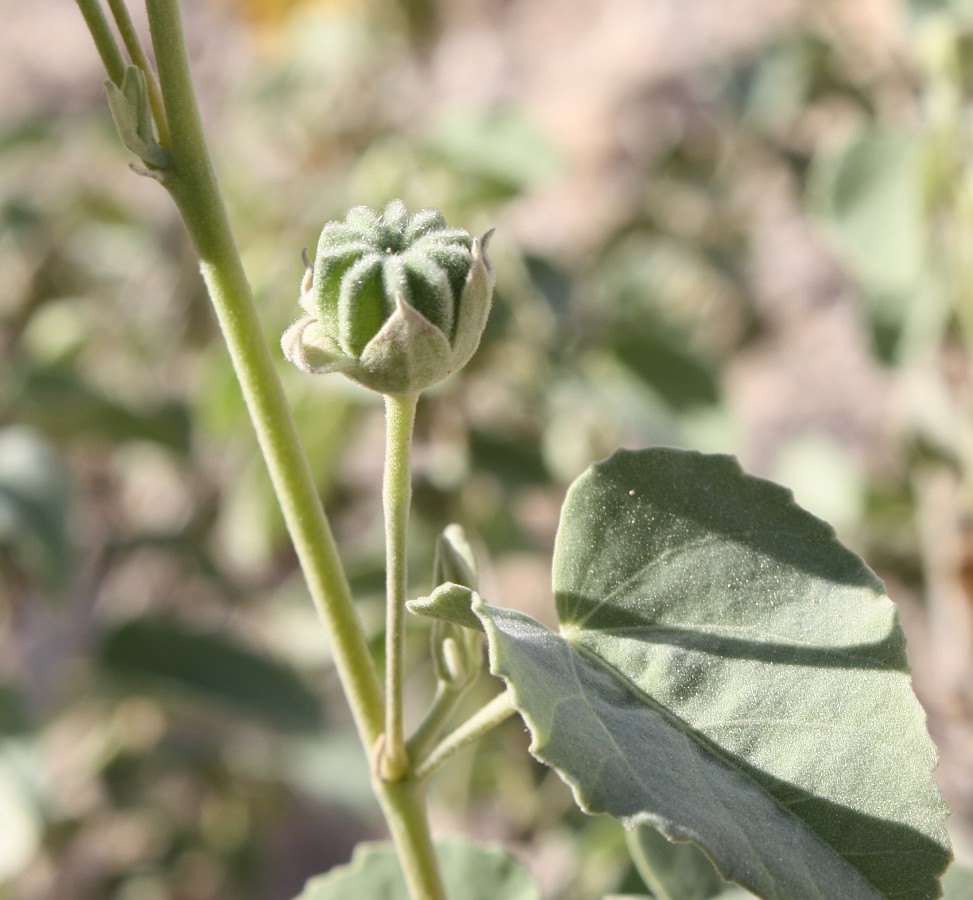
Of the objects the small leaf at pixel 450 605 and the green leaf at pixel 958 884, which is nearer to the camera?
the small leaf at pixel 450 605

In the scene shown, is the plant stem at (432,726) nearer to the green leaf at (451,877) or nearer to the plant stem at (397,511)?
the plant stem at (397,511)

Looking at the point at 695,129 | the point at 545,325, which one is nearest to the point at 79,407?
the point at 545,325

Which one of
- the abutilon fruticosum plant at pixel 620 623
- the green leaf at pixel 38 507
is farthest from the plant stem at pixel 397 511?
the green leaf at pixel 38 507

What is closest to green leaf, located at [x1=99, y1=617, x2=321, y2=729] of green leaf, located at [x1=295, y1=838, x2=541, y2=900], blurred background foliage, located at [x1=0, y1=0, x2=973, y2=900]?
blurred background foliage, located at [x1=0, y1=0, x2=973, y2=900]

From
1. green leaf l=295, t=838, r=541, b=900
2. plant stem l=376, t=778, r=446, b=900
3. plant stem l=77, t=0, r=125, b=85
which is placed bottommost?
green leaf l=295, t=838, r=541, b=900

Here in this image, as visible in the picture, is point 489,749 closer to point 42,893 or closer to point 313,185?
point 42,893

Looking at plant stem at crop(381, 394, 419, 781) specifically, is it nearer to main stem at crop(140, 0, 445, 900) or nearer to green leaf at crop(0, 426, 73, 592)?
main stem at crop(140, 0, 445, 900)

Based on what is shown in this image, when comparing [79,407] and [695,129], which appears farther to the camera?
[695,129]

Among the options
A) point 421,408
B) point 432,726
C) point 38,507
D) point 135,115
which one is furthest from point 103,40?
point 421,408
